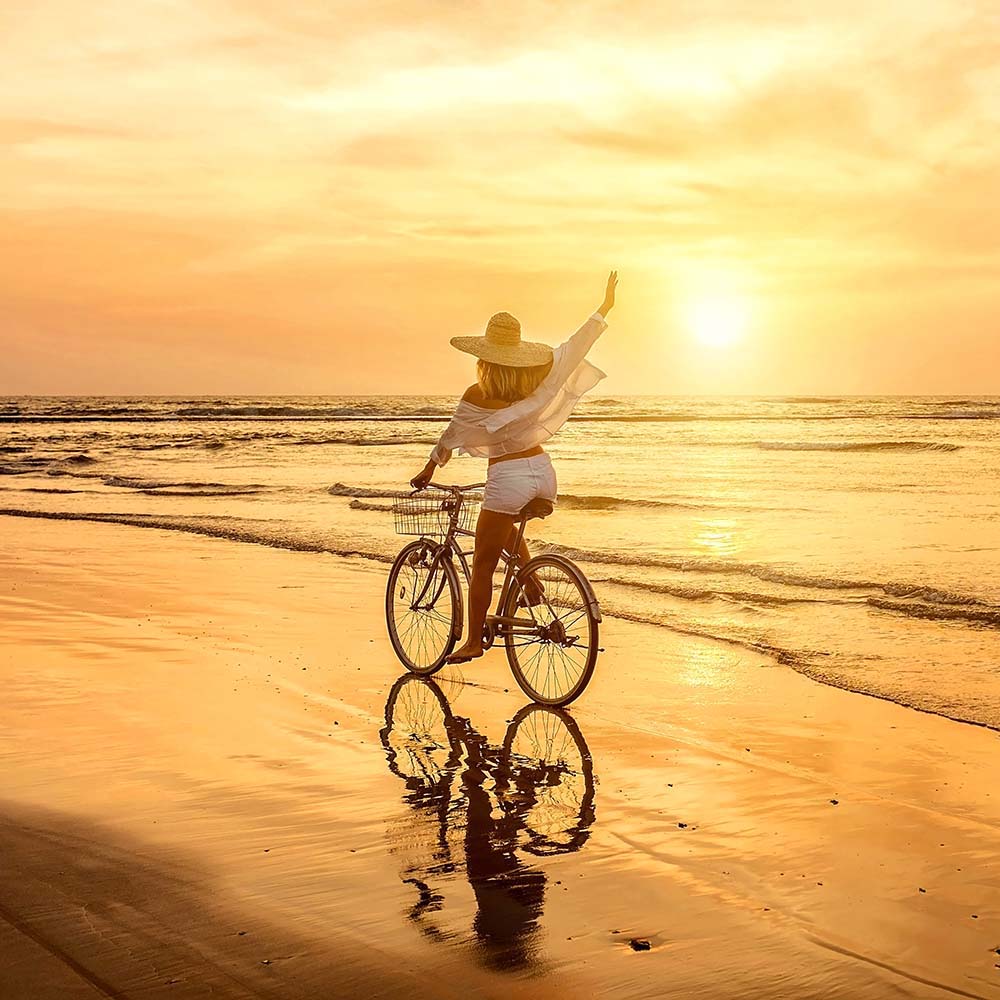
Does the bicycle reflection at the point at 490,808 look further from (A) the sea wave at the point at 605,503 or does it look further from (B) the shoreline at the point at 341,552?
(A) the sea wave at the point at 605,503

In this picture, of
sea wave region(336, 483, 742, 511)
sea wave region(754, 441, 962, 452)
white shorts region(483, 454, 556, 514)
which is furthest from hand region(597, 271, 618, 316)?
sea wave region(754, 441, 962, 452)

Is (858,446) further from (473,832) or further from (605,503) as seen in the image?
(473,832)

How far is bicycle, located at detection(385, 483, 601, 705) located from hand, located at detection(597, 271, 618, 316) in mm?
1193

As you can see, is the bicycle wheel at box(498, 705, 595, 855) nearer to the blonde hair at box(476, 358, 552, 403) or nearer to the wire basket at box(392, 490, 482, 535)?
the wire basket at box(392, 490, 482, 535)

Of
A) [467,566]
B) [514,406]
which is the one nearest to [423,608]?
[467,566]

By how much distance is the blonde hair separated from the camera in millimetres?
6641

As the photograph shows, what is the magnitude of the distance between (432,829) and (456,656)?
2702mm

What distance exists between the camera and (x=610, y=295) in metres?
6.68

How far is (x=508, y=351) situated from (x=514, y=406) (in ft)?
1.06

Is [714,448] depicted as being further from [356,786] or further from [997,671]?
[356,786]

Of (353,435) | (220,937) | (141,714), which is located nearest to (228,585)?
(141,714)

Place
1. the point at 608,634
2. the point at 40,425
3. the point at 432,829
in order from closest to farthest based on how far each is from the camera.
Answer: the point at 432,829, the point at 608,634, the point at 40,425

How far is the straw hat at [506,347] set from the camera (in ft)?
21.5

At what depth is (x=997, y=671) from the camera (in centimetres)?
746
